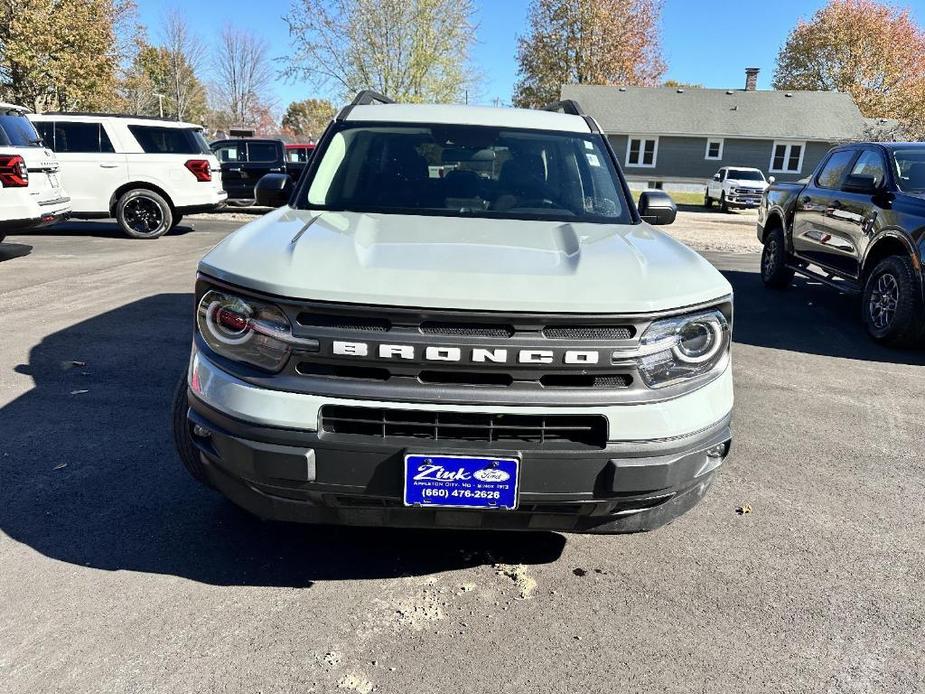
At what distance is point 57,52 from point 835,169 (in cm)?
2514

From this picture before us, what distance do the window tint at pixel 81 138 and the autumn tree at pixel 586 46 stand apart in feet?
136

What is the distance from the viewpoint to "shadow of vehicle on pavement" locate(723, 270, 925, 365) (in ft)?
20.7

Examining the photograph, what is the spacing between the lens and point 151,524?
2961mm

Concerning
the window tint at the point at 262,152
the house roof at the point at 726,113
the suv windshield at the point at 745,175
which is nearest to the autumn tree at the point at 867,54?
the house roof at the point at 726,113

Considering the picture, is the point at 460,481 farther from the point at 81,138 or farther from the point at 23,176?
the point at 81,138

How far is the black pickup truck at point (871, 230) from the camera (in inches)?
238

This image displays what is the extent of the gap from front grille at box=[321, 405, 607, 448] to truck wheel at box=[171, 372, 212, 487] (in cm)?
61

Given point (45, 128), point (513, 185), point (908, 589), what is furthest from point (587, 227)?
point (45, 128)

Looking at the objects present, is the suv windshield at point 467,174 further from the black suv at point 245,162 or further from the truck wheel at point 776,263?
the black suv at point 245,162

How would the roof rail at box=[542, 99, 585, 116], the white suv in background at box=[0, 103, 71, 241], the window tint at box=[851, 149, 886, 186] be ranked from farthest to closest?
1. the white suv in background at box=[0, 103, 71, 241]
2. the window tint at box=[851, 149, 886, 186]
3. the roof rail at box=[542, 99, 585, 116]

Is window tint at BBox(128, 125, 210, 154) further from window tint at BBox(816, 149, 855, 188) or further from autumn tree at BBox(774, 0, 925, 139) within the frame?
autumn tree at BBox(774, 0, 925, 139)

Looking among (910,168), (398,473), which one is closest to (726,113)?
(910,168)

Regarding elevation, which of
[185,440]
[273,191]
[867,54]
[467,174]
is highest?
[867,54]

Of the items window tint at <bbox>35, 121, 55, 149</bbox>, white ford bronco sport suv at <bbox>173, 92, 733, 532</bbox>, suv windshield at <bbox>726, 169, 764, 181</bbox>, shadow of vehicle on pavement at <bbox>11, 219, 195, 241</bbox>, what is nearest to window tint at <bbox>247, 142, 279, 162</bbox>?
shadow of vehicle on pavement at <bbox>11, 219, 195, 241</bbox>
